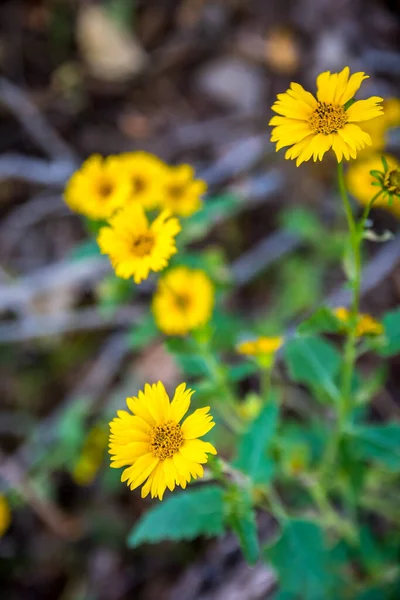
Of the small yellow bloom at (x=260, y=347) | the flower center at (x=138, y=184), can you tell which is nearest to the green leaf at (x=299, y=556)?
the small yellow bloom at (x=260, y=347)

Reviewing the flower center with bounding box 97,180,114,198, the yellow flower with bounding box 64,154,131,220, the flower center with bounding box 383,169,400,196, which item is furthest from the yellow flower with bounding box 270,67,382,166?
the flower center with bounding box 97,180,114,198

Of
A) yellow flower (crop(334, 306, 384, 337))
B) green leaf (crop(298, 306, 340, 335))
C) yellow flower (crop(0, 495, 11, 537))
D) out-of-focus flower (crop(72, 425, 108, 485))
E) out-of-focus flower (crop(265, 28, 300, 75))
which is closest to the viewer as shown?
green leaf (crop(298, 306, 340, 335))

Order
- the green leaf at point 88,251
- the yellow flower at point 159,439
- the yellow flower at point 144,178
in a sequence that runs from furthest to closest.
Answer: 1. the green leaf at point 88,251
2. the yellow flower at point 144,178
3. the yellow flower at point 159,439

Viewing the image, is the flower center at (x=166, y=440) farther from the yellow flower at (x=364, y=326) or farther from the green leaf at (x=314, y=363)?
the green leaf at (x=314, y=363)

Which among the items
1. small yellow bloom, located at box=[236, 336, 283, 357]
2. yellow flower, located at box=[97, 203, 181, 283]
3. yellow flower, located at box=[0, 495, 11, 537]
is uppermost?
yellow flower, located at box=[0, 495, 11, 537]

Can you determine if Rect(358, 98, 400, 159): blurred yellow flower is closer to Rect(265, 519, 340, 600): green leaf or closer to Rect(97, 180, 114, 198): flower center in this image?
Rect(97, 180, 114, 198): flower center

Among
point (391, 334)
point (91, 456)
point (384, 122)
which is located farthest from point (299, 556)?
point (384, 122)
